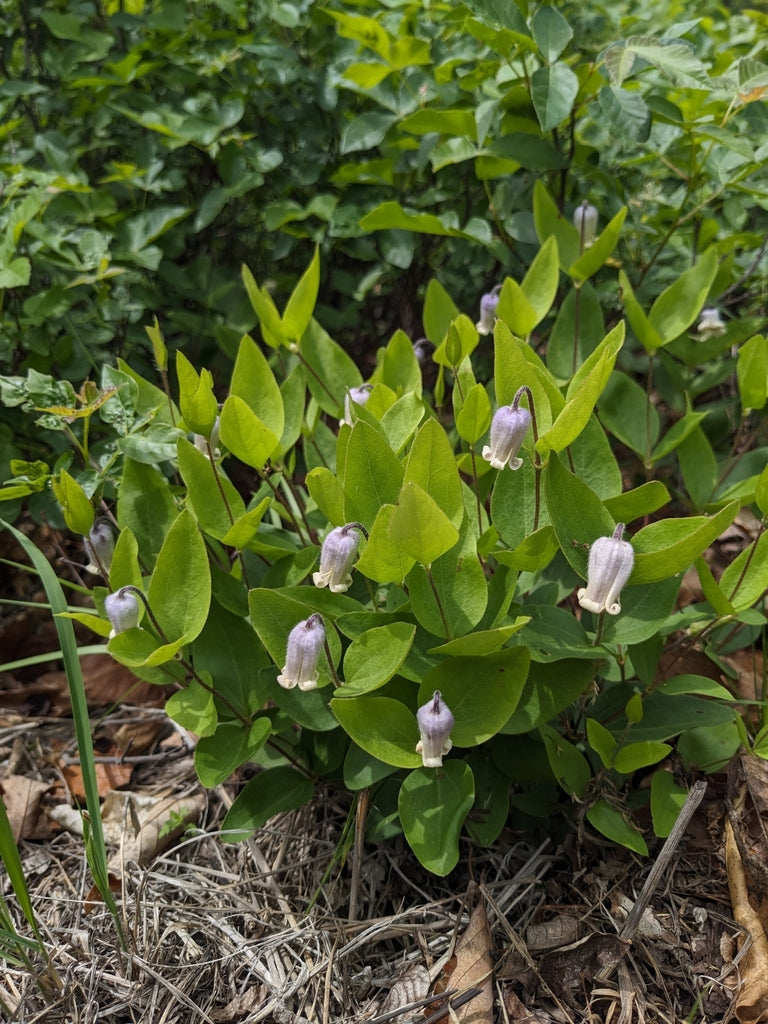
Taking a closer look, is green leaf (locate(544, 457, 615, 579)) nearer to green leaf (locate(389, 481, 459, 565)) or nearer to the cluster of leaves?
the cluster of leaves

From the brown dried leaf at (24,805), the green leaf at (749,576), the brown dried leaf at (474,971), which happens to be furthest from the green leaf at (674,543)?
the brown dried leaf at (24,805)

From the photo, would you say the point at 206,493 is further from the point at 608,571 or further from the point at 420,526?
the point at 608,571

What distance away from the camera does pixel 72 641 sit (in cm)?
172

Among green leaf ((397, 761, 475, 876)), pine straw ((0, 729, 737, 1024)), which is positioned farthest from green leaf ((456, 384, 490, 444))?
pine straw ((0, 729, 737, 1024))

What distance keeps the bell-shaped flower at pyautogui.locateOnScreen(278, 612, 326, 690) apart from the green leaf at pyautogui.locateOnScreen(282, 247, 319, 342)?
911 mm

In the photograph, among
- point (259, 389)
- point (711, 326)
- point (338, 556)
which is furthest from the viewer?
point (711, 326)

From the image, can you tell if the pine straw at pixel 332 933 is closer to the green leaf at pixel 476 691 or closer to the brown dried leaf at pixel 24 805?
the brown dried leaf at pixel 24 805

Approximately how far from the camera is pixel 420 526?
136cm

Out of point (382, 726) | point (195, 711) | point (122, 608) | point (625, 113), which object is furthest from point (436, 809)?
point (625, 113)

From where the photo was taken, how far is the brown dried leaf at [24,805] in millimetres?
2234

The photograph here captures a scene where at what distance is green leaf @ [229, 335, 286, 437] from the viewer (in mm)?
1890

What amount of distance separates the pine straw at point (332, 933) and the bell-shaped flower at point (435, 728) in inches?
19.0

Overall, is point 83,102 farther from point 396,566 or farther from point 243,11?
point 396,566

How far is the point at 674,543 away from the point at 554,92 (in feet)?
4.29
